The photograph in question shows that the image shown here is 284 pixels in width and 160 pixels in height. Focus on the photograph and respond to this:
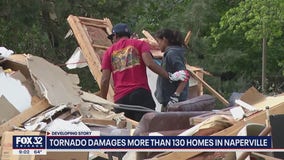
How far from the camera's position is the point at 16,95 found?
7.42 metres

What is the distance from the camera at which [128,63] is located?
7.30 m

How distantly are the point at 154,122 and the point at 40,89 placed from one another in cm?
221

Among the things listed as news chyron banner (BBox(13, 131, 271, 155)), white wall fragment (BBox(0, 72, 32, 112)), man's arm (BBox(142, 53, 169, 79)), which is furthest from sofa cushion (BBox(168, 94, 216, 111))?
white wall fragment (BBox(0, 72, 32, 112))

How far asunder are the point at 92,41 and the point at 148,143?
4841mm

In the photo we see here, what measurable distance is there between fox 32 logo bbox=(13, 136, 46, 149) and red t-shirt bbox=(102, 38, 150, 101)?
5.90 ft

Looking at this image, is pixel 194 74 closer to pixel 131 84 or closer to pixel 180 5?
pixel 131 84

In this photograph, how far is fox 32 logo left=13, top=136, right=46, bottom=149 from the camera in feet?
18.0

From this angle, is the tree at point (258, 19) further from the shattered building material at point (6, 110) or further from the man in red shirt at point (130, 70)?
the shattered building material at point (6, 110)

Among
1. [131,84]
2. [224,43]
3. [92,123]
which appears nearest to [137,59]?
[131,84]

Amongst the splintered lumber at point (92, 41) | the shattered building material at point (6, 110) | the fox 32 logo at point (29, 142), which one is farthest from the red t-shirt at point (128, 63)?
the splintered lumber at point (92, 41)

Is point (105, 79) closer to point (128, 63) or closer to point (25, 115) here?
point (128, 63)

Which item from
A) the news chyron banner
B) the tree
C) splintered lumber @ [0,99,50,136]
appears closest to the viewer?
the news chyron banner

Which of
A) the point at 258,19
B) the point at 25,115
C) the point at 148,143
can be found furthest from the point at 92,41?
the point at 258,19

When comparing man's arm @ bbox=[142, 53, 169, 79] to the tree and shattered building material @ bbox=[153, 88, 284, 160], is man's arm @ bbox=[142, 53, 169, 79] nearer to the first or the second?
shattered building material @ bbox=[153, 88, 284, 160]
